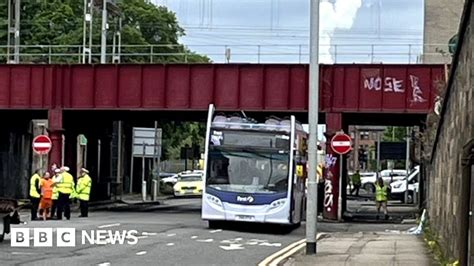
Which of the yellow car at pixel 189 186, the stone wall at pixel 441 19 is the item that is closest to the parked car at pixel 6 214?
the yellow car at pixel 189 186

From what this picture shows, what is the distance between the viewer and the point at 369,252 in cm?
2127

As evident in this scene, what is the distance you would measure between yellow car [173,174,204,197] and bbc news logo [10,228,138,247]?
4113 centimetres

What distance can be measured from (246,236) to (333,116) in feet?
48.7

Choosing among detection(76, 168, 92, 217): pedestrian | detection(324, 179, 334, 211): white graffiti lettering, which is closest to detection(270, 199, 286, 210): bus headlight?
detection(76, 168, 92, 217): pedestrian

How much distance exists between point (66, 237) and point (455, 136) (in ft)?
34.8

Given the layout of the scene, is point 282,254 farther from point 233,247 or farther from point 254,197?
point 254,197

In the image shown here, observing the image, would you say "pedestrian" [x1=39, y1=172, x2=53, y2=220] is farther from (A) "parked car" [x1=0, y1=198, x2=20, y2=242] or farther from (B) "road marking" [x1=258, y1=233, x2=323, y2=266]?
(B) "road marking" [x1=258, y1=233, x2=323, y2=266]

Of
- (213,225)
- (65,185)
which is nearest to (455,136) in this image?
(213,225)

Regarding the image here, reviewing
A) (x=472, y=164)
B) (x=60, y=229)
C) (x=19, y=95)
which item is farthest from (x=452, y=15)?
(x=472, y=164)

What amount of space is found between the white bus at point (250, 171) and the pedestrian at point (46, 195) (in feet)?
22.5

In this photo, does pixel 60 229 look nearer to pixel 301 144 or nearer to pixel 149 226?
pixel 149 226

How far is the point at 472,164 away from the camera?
43.0 feet

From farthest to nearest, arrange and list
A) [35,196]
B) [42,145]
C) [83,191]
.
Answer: [42,145] < [83,191] < [35,196]

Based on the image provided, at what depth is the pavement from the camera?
19000mm
